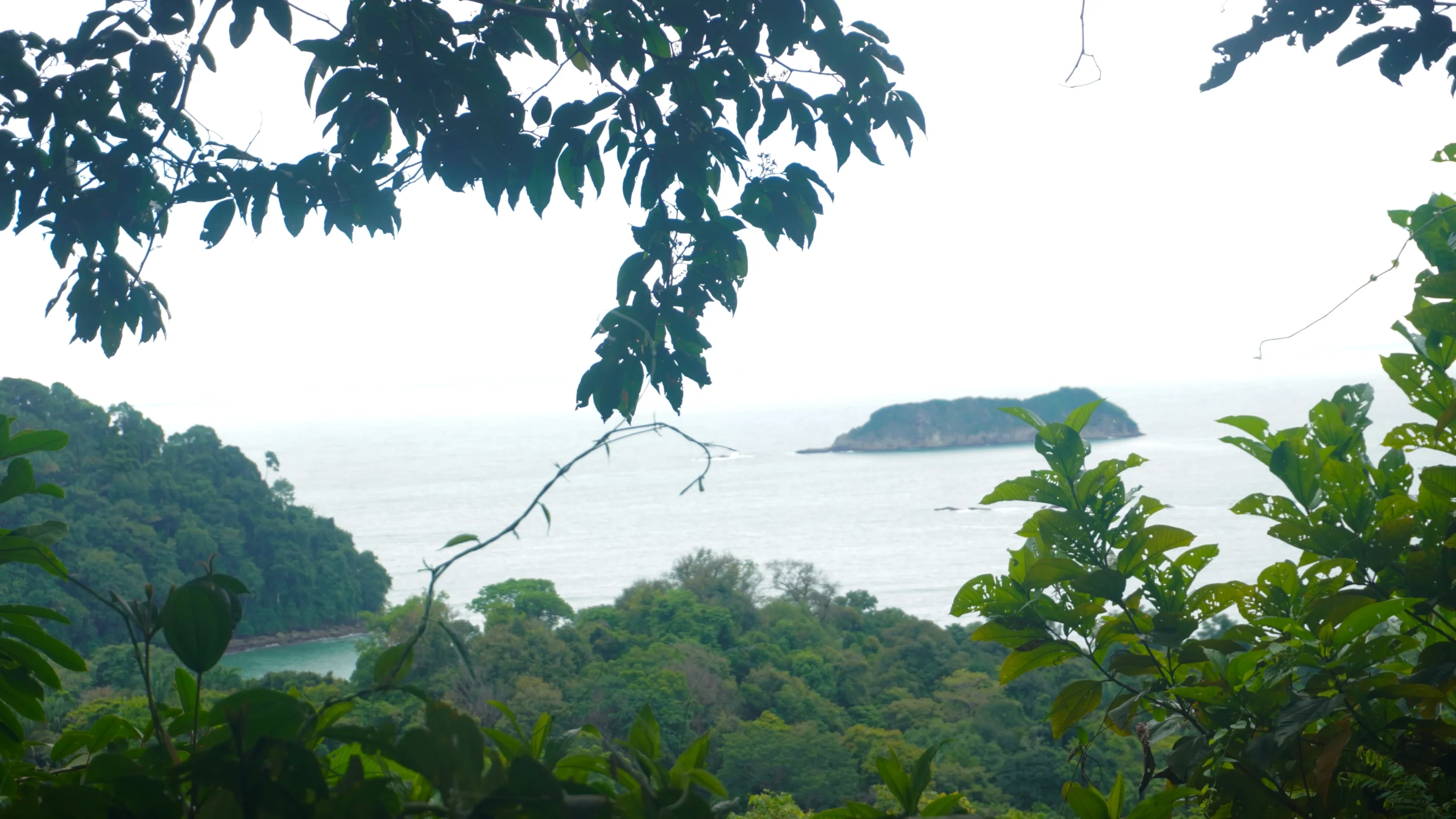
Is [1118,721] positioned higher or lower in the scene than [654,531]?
higher

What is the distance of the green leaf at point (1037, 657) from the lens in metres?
0.98

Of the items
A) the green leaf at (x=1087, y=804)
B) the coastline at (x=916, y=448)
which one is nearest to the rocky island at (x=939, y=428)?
the coastline at (x=916, y=448)

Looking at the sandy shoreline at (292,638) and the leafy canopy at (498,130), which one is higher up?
the leafy canopy at (498,130)

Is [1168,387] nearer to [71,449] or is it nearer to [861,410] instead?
[861,410]

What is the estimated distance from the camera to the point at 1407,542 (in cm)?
94

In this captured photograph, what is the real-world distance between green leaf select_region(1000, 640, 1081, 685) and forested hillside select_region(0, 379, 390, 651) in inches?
A: 325

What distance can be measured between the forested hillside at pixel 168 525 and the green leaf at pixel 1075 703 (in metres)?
8.28

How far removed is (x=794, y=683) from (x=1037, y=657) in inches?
361

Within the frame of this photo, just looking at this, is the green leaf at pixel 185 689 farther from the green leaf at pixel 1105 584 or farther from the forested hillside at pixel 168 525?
the forested hillside at pixel 168 525

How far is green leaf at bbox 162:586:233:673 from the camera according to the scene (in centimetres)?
43

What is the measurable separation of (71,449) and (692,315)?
12149mm

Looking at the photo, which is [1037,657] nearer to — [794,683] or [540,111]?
[540,111]

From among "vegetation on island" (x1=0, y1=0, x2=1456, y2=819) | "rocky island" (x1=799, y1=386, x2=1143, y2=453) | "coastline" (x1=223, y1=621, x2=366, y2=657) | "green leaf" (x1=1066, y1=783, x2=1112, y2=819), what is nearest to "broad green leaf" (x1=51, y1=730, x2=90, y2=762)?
"vegetation on island" (x1=0, y1=0, x2=1456, y2=819)

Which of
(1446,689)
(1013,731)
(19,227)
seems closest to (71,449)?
(1013,731)
